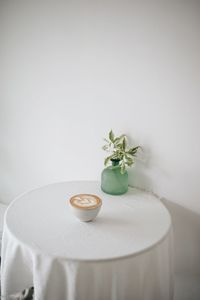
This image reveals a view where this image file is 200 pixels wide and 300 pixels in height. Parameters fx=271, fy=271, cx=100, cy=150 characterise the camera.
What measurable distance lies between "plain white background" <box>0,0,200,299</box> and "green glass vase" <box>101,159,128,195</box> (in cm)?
16

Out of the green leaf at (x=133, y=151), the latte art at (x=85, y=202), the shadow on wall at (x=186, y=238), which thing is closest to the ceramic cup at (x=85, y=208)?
the latte art at (x=85, y=202)

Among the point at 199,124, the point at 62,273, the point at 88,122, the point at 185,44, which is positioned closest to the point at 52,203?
the point at 62,273

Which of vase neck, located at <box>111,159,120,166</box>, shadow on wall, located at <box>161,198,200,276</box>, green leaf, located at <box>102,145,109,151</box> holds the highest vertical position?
green leaf, located at <box>102,145,109,151</box>

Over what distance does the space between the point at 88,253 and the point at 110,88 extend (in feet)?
3.21

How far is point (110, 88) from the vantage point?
1638 mm

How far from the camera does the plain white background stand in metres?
1.43

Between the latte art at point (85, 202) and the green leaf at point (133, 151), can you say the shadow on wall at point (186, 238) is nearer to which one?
the green leaf at point (133, 151)

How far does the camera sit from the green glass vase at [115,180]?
1524 millimetres

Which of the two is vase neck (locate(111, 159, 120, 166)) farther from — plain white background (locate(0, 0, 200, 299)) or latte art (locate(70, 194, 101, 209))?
latte art (locate(70, 194, 101, 209))

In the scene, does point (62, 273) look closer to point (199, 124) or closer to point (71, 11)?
point (199, 124)

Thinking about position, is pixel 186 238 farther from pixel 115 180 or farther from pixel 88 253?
pixel 88 253

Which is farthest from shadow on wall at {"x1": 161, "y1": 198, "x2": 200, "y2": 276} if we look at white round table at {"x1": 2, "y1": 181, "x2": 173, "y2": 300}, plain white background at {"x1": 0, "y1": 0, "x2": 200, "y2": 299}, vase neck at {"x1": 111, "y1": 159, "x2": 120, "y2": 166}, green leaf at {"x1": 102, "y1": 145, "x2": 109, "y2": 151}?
green leaf at {"x1": 102, "y1": 145, "x2": 109, "y2": 151}

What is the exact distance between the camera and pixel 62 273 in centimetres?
→ 104

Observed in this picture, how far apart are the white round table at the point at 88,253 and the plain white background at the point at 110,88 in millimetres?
338
